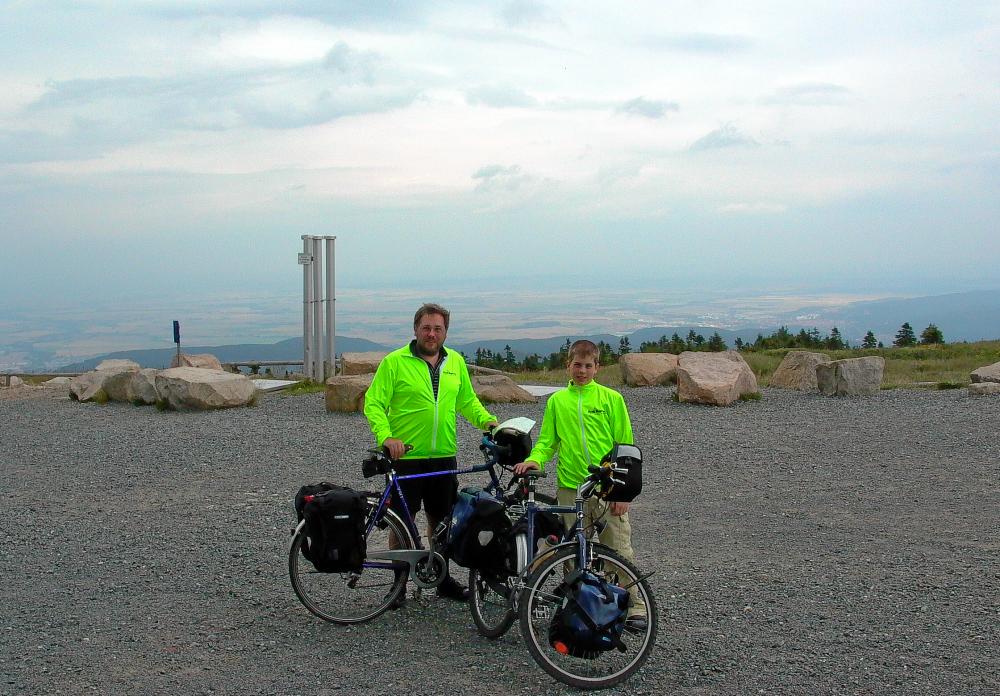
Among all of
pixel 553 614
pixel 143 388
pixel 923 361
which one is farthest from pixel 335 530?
pixel 923 361

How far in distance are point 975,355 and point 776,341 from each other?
4.77m

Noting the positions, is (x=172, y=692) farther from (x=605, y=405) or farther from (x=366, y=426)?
(x=366, y=426)

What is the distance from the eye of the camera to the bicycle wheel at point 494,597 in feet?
16.5

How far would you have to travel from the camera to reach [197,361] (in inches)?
797

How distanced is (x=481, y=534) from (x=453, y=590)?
82 centimetres

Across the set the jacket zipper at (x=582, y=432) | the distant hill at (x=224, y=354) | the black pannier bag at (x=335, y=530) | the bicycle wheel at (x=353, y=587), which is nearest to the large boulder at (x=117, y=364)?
the distant hill at (x=224, y=354)

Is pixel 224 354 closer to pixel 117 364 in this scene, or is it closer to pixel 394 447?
pixel 117 364

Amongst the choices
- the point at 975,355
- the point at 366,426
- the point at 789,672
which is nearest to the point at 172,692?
the point at 789,672

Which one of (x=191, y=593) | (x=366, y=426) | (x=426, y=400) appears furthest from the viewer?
(x=366, y=426)

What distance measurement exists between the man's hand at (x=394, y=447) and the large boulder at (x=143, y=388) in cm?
1183

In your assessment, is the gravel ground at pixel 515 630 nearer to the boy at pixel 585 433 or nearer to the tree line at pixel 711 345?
the boy at pixel 585 433

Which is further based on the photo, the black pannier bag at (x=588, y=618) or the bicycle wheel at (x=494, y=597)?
the bicycle wheel at (x=494, y=597)

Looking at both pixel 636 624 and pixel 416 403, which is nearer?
pixel 636 624

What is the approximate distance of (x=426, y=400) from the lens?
5547mm
